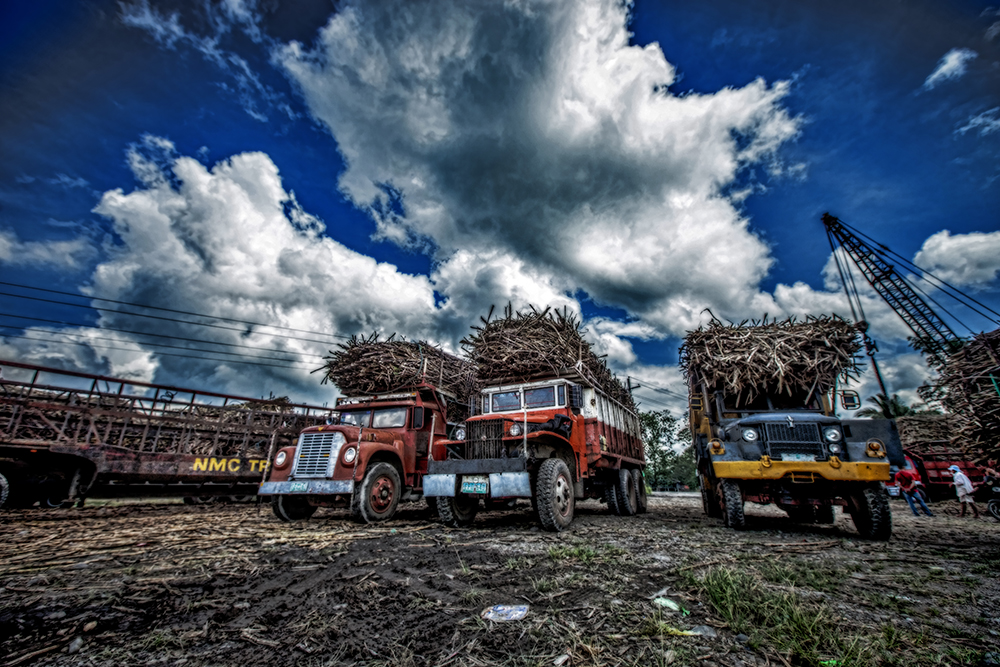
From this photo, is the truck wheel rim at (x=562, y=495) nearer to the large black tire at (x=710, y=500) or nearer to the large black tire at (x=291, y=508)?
the large black tire at (x=710, y=500)

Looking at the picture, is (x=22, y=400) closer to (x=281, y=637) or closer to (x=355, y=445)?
(x=355, y=445)

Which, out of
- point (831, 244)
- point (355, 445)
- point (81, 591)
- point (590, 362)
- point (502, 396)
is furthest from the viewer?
point (831, 244)

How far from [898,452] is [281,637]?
7.63 m

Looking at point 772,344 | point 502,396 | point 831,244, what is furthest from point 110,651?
point 831,244

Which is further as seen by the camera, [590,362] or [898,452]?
[590,362]

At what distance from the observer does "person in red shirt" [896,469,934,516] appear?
10.7 metres

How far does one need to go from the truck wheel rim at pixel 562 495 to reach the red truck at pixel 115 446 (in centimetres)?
567

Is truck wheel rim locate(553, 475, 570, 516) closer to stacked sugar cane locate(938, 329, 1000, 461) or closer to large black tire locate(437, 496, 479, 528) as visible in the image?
large black tire locate(437, 496, 479, 528)

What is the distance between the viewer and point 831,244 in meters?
27.5

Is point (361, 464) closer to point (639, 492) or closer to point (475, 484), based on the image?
point (475, 484)

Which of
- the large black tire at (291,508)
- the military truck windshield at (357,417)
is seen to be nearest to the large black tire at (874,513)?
the military truck windshield at (357,417)

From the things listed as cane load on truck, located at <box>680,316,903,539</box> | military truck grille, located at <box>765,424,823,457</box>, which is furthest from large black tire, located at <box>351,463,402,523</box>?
military truck grille, located at <box>765,424,823,457</box>

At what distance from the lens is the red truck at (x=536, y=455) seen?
5.98m

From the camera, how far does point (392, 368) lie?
9586 mm
